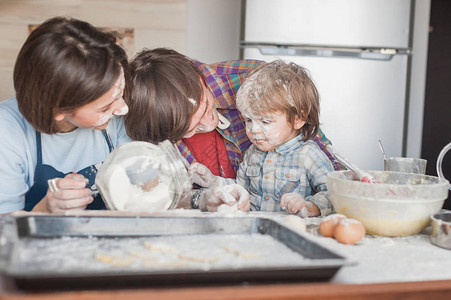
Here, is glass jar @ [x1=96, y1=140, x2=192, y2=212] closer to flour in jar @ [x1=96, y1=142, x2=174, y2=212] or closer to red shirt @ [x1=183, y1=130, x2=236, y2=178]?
flour in jar @ [x1=96, y1=142, x2=174, y2=212]

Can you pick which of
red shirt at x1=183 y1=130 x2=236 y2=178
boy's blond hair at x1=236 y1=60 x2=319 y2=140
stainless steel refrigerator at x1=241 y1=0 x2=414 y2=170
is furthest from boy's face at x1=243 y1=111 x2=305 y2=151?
stainless steel refrigerator at x1=241 y1=0 x2=414 y2=170

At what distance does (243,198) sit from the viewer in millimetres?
1167

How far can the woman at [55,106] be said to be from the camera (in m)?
1.03

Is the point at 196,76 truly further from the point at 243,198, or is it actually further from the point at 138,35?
the point at 138,35

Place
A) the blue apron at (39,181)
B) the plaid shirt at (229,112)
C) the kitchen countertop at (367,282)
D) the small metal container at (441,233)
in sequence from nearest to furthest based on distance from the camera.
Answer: the kitchen countertop at (367,282) < the small metal container at (441,233) < the blue apron at (39,181) < the plaid shirt at (229,112)

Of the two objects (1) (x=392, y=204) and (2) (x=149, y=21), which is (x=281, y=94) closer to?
(1) (x=392, y=204)

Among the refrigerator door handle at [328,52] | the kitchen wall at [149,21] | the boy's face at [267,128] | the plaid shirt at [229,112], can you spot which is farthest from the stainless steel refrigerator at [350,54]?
the boy's face at [267,128]

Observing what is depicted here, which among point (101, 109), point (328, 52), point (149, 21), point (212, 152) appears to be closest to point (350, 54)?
point (328, 52)

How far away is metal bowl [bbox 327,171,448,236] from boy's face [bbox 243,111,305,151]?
0.44 m

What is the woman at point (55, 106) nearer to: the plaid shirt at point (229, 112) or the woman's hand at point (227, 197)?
the woman's hand at point (227, 197)

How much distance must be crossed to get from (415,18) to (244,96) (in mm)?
1753

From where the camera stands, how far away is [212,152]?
1612mm

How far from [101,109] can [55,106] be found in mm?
103

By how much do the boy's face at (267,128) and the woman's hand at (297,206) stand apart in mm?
258
